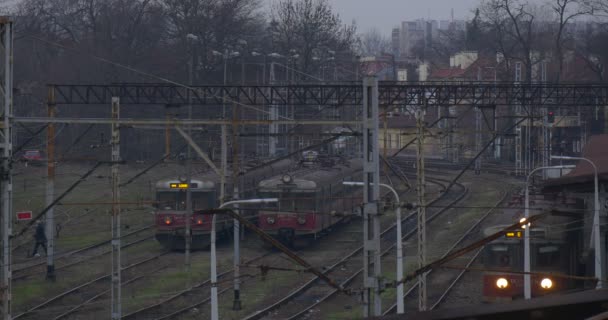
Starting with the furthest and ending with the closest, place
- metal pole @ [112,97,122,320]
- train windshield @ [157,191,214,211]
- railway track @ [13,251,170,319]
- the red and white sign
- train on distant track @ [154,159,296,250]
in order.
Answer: train windshield @ [157,191,214,211] → train on distant track @ [154,159,296,250] → the red and white sign → railway track @ [13,251,170,319] → metal pole @ [112,97,122,320]

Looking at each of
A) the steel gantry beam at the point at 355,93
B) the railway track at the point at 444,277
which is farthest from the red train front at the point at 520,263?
the steel gantry beam at the point at 355,93

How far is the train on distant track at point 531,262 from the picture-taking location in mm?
16047

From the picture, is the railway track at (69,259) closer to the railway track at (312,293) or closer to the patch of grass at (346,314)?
the railway track at (312,293)

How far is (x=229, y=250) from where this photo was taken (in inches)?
896

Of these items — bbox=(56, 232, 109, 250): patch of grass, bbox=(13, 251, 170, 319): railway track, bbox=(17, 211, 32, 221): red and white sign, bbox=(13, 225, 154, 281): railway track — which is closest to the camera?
bbox=(13, 251, 170, 319): railway track

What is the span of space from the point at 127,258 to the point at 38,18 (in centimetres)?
2397

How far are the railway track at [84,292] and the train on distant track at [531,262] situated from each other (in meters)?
7.33

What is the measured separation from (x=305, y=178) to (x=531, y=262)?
7438mm

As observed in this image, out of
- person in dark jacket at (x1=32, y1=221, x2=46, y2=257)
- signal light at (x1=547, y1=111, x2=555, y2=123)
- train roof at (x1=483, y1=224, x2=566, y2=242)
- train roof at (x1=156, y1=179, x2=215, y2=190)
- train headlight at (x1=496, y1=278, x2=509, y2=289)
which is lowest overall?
train headlight at (x1=496, y1=278, x2=509, y2=289)

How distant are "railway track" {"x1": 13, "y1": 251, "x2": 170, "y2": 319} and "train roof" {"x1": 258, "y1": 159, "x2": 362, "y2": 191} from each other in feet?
10.8

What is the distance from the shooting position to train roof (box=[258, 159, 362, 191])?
22219 millimetres

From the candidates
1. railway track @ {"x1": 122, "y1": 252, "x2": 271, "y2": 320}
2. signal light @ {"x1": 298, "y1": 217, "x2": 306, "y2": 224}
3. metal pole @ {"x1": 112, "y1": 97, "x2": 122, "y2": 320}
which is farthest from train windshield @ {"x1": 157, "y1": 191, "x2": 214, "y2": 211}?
metal pole @ {"x1": 112, "y1": 97, "x2": 122, "y2": 320}

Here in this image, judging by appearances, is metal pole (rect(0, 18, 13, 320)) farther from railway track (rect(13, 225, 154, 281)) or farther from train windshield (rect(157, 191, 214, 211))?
train windshield (rect(157, 191, 214, 211))

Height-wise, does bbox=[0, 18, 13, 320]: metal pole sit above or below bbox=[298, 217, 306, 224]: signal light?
above
